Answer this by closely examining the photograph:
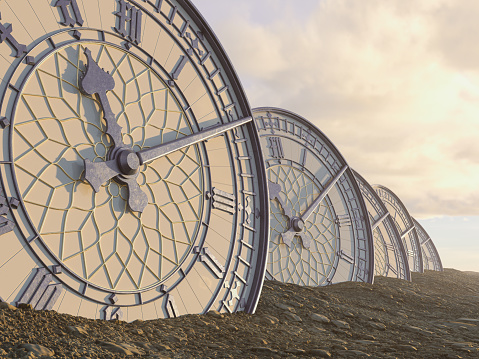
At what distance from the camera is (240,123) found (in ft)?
37.1

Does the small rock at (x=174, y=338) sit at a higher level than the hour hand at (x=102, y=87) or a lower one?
lower

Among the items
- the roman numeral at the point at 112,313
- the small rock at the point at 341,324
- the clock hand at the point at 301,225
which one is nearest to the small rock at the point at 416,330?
the small rock at the point at 341,324

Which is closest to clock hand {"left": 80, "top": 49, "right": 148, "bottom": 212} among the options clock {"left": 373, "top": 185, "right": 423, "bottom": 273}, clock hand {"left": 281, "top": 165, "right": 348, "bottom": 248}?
clock hand {"left": 281, "top": 165, "right": 348, "bottom": 248}

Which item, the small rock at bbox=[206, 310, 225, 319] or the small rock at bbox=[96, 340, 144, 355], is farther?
the small rock at bbox=[206, 310, 225, 319]

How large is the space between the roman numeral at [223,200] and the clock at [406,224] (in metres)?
22.0

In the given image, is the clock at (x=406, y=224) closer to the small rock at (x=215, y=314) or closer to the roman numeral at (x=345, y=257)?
the roman numeral at (x=345, y=257)

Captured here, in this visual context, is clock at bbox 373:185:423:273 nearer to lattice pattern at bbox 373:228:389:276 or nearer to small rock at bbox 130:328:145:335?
lattice pattern at bbox 373:228:389:276

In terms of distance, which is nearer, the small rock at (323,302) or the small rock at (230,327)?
the small rock at (230,327)

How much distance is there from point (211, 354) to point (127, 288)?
2.07 meters

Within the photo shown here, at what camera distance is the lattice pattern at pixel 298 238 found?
15.1m

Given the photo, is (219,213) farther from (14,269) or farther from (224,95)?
(14,269)

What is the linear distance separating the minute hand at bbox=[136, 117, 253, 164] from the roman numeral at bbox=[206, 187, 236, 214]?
1.14 metres

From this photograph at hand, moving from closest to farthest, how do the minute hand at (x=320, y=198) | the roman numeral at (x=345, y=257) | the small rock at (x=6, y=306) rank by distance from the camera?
the small rock at (x=6, y=306)
the minute hand at (x=320, y=198)
the roman numeral at (x=345, y=257)

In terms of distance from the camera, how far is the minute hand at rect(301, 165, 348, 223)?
1620 centimetres
